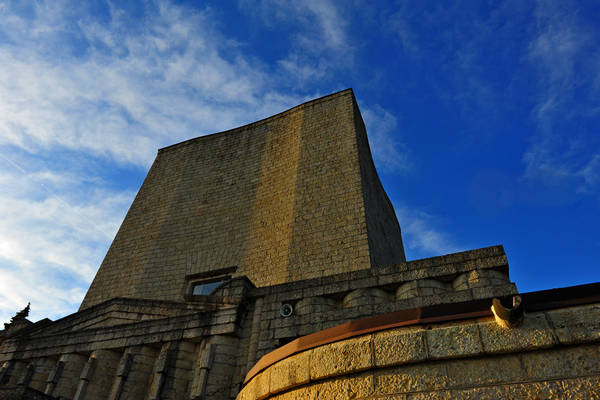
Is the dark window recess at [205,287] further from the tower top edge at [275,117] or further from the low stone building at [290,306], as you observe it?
the tower top edge at [275,117]

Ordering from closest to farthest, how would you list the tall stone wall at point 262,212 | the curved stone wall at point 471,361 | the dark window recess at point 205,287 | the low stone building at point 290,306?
the curved stone wall at point 471,361 → the low stone building at point 290,306 → the tall stone wall at point 262,212 → the dark window recess at point 205,287

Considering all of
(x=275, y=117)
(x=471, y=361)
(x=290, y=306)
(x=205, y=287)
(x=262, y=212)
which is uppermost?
(x=275, y=117)

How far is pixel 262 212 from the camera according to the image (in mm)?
14836

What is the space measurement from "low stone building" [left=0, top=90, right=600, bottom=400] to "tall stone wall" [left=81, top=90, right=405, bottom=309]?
6 centimetres

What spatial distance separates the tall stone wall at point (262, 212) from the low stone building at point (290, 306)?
57mm

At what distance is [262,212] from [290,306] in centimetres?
774

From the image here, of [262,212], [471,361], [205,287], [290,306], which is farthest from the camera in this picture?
[262,212]

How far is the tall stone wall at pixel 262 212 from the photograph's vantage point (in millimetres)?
12688

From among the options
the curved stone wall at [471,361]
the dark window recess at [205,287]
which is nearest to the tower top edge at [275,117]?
the dark window recess at [205,287]

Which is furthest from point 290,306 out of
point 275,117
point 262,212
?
point 275,117

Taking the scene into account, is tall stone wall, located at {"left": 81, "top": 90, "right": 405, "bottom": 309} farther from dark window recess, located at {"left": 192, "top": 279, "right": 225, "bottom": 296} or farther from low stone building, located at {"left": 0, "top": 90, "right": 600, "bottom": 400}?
dark window recess, located at {"left": 192, "top": 279, "right": 225, "bottom": 296}

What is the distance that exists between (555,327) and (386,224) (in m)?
14.1

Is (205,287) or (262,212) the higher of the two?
(262,212)

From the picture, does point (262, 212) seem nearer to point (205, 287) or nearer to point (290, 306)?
point (205, 287)
